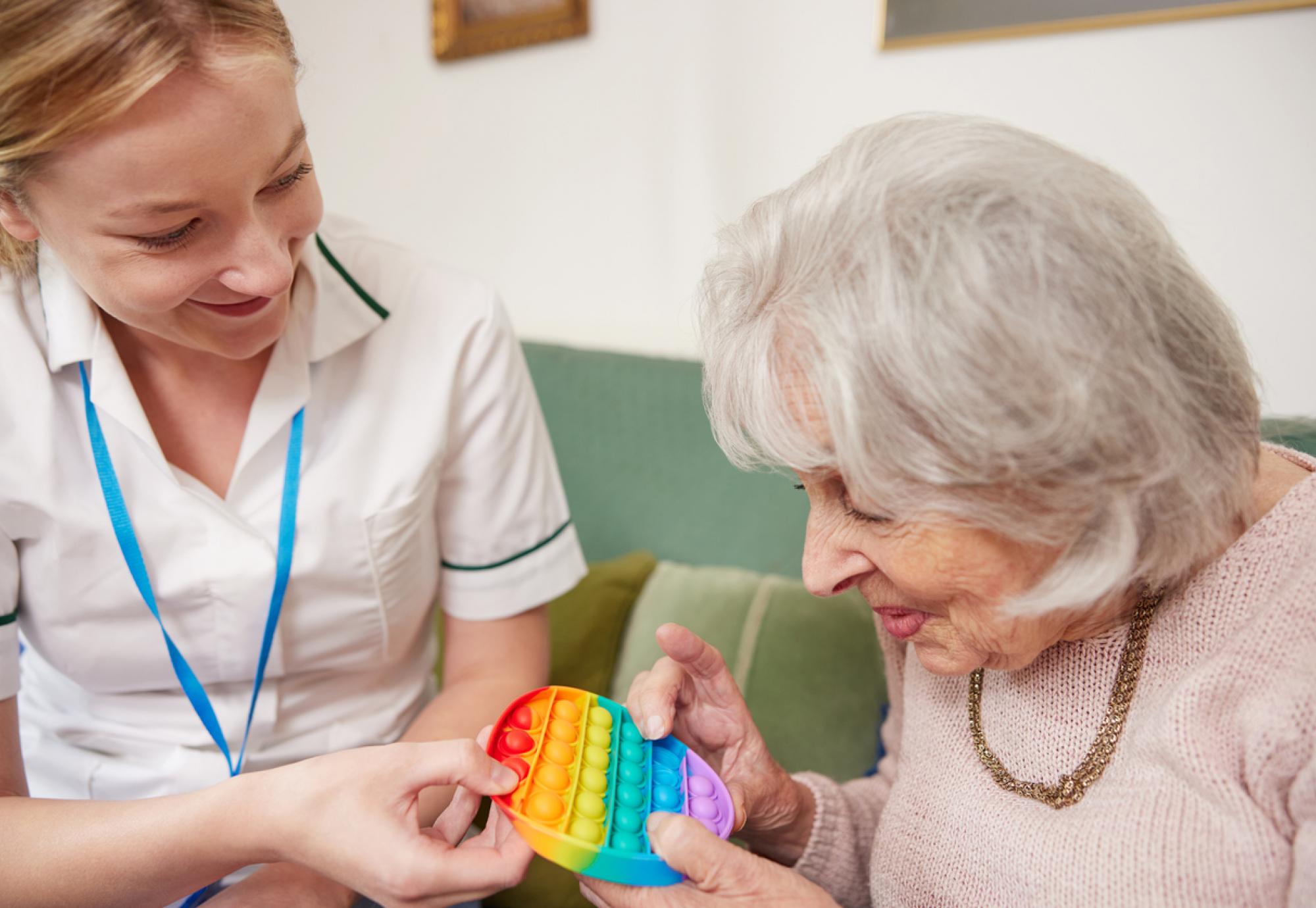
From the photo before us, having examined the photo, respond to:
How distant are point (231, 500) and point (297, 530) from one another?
0.07 m

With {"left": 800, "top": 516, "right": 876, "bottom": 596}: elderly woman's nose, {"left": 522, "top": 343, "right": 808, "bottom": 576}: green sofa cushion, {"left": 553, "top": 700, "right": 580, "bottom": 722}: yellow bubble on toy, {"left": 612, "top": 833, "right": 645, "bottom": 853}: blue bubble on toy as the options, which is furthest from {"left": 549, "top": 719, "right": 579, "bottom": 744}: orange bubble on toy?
{"left": 522, "top": 343, "right": 808, "bottom": 576}: green sofa cushion

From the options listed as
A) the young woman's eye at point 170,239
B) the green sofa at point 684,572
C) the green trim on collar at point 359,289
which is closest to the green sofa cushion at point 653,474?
the green sofa at point 684,572

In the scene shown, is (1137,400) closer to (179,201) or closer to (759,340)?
(759,340)

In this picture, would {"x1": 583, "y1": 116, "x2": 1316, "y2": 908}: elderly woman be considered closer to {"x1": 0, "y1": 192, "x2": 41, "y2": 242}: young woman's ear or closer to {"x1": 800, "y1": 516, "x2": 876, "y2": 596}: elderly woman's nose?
{"x1": 800, "y1": 516, "x2": 876, "y2": 596}: elderly woman's nose

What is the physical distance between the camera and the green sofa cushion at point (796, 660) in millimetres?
1329

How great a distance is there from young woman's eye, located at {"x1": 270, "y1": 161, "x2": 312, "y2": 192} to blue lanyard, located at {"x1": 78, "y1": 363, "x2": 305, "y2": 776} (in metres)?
0.26

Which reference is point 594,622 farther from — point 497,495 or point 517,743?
point 517,743

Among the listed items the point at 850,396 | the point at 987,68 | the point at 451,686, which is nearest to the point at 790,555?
the point at 451,686

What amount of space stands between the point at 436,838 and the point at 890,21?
4.29 feet

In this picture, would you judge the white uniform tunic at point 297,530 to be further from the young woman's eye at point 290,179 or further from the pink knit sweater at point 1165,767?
the pink knit sweater at point 1165,767

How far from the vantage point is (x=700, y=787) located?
2.77 feet

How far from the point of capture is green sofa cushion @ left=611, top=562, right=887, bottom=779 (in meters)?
1.33

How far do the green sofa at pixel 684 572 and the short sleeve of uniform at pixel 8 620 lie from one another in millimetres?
672

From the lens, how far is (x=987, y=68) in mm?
1368
